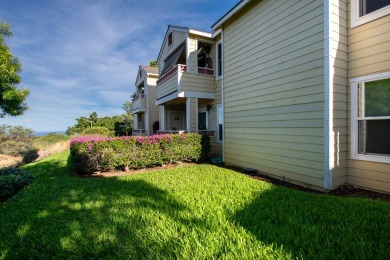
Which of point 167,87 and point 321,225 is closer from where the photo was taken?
point 321,225

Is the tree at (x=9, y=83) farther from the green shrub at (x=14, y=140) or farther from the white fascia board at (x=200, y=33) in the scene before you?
the green shrub at (x=14, y=140)

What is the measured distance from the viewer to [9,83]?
763 cm

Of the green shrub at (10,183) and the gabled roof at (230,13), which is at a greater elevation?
the gabled roof at (230,13)

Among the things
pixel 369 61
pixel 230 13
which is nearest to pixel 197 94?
pixel 230 13

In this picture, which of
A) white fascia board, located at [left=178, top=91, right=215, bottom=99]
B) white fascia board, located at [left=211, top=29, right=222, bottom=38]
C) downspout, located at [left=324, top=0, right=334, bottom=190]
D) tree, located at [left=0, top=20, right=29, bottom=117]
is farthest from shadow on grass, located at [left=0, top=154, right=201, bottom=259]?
white fascia board, located at [left=211, top=29, right=222, bottom=38]

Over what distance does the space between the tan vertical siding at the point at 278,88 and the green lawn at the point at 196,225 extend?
133cm

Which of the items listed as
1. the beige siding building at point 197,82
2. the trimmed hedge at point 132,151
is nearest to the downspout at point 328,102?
the trimmed hedge at point 132,151

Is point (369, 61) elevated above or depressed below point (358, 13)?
below

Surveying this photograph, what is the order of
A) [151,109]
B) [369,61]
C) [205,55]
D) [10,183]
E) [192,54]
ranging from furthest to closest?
[151,109]
[205,55]
[192,54]
[10,183]
[369,61]

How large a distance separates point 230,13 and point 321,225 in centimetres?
743

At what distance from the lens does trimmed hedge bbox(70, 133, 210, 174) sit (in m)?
7.03

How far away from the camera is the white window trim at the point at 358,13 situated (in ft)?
13.4

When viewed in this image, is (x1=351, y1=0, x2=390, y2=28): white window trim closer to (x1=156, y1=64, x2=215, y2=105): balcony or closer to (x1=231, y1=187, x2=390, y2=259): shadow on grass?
(x1=231, y1=187, x2=390, y2=259): shadow on grass

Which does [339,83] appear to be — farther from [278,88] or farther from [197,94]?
[197,94]
